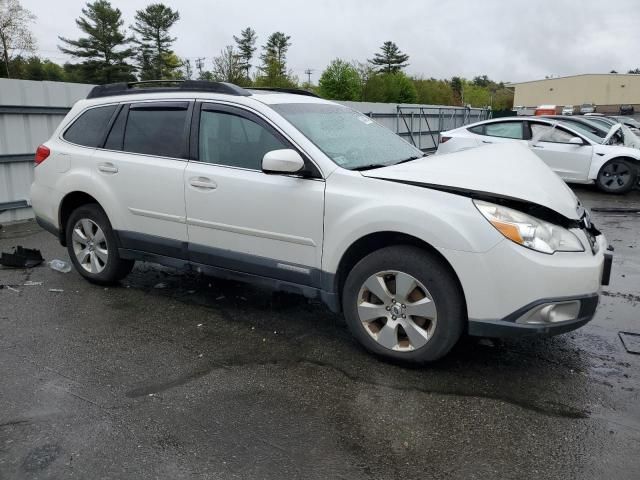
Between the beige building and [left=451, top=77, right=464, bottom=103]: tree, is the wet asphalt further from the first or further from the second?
the beige building

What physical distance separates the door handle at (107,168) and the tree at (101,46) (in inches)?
2701

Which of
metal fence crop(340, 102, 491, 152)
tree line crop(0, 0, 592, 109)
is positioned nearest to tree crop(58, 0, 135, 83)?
tree line crop(0, 0, 592, 109)

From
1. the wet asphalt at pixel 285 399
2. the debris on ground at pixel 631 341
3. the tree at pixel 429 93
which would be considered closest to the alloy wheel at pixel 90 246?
the wet asphalt at pixel 285 399

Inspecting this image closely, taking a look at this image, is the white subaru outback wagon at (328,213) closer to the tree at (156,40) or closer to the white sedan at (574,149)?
the white sedan at (574,149)

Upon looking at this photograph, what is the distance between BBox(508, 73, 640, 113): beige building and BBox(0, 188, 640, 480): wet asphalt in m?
96.4

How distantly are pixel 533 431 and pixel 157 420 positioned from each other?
2024 millimetres

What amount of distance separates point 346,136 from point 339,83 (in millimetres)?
37036

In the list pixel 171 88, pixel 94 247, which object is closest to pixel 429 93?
pixel 171 88

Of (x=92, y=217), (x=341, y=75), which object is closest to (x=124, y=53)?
(x=341, y=75)

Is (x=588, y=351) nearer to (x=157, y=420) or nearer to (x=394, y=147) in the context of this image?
(x=394, y=147)

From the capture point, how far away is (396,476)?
2.67m

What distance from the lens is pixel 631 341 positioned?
167 inches

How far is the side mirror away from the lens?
3.82 metres

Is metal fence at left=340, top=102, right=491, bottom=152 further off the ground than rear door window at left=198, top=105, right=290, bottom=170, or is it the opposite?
rear door window at left=198, top=105, right=290, bottom=170
